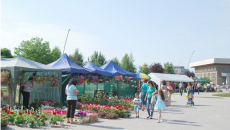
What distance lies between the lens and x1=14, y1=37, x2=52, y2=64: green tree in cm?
5253

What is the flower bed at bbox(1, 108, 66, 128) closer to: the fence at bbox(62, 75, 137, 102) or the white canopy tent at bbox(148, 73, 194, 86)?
the fence at bbox(62, 75, 137, 102)

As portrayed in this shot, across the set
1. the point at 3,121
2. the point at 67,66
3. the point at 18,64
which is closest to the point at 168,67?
the point at 67,66

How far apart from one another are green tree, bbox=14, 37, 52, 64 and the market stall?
4007cm

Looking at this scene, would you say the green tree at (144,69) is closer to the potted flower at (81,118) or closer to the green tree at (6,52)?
the green tree at (6,52)

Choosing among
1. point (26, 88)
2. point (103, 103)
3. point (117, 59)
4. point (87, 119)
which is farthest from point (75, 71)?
point (117, 59)

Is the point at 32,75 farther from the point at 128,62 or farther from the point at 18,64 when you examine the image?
the point at 128,62

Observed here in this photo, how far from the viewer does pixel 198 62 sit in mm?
81625

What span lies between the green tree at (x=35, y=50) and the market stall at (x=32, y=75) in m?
40.1

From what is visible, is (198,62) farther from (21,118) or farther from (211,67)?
(21,118)

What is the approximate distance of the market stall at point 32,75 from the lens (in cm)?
1023

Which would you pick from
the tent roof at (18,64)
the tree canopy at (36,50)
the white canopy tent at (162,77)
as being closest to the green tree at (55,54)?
the tree canopy at (36,50)

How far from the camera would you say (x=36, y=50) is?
5272 centimetres

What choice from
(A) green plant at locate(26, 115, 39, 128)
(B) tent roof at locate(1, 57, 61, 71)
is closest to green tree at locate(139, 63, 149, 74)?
(B) tent roof at locate(1, 57, 61, 71)

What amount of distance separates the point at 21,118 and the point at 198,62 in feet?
262
